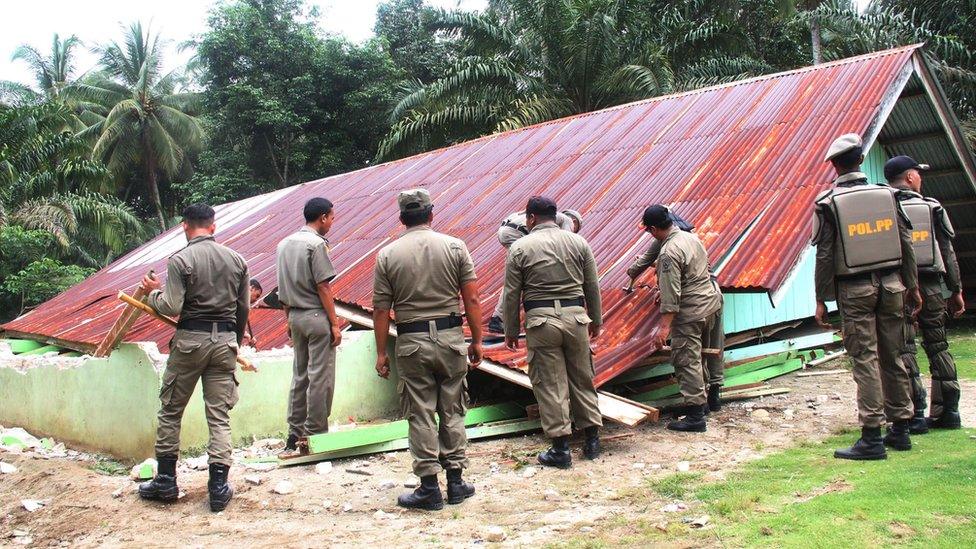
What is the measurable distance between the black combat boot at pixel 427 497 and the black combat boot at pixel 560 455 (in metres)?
0.98

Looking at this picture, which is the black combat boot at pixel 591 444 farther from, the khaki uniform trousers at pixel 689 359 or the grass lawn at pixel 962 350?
the grass lawn at pixel 962 350

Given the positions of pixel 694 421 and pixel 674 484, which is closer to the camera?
pixel 674 484

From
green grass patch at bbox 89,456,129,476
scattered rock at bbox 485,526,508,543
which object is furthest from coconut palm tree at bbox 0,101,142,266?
scattered rock at bbox 485,526,508,543

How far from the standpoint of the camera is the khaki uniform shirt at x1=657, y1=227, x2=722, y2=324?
240 inches

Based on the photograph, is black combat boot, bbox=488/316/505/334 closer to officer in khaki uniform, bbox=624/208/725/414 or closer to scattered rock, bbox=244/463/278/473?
officer in khaki uniform, bbox=624/208/725/414

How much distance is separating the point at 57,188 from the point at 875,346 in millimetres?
27082

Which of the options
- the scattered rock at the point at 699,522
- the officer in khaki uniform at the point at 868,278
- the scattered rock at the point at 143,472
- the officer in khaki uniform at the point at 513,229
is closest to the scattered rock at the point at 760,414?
the officer in khaki uniform at the point at 868,278

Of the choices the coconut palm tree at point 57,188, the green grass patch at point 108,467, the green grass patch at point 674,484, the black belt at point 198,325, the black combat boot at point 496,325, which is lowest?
the green grass patch at point 674,484

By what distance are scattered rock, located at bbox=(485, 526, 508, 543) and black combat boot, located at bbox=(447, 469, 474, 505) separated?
0.52m

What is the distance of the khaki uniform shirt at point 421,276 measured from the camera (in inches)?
188

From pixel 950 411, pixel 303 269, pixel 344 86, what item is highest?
pixel 344 86

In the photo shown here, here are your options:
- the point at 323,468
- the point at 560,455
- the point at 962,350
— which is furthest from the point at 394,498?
the point at 962,350

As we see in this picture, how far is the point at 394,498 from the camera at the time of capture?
4953 mm

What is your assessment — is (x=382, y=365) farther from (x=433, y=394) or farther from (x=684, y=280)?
(x=684, y=280)
